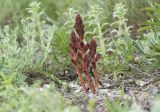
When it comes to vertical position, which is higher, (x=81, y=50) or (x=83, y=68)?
(x=81, y=50)

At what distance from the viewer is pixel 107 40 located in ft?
13.8

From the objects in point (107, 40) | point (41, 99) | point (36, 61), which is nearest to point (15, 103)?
point (41, 99)

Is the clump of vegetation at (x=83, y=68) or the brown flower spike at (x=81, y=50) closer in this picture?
the clump of vegetation at (x=83, y=68)

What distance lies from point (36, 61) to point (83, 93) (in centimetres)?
66

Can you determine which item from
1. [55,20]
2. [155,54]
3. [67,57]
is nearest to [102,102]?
[155,54]

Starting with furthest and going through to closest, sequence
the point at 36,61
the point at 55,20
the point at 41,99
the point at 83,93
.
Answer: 1. the point at 55,20
2. the point at 36,61
3. the point at 83,93
4. the point at 41,99

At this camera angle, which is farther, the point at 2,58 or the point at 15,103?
the point at 2,58

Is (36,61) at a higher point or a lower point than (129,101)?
higher

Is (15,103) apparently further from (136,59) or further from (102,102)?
(136,59)

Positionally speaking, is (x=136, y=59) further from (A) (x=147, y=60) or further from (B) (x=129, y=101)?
(B) (x=129, y=101)

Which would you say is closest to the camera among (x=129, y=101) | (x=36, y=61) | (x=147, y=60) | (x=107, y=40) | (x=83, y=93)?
(x=129, y=101)

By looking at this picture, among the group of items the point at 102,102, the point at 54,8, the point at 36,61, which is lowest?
the point at 102,102

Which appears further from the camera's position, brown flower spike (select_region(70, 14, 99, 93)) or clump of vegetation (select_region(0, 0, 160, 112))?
brown flower spike (select_region(70, 14, 99, 93))

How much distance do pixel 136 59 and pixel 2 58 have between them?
91 centimetres
